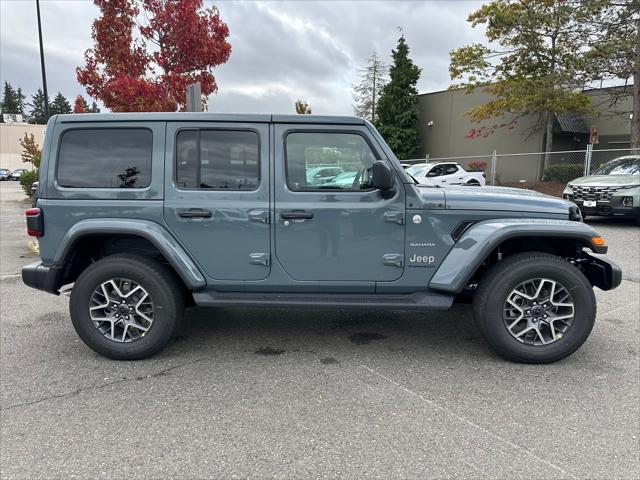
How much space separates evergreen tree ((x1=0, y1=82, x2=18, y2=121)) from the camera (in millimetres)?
106844

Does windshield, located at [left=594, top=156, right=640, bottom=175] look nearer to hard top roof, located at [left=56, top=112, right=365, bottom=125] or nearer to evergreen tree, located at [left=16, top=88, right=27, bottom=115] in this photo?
hard top roof, located at [left=56, top=112, right=365, bottom=125]

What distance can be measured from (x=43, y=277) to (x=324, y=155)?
2.48m

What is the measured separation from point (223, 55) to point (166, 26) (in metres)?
1.39

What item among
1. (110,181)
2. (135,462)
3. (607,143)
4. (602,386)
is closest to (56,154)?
(110,181)

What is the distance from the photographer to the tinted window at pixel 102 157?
12.0 feet

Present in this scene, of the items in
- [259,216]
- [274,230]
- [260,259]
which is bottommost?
[260,259]

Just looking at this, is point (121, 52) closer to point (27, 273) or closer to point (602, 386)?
point (27, 273)

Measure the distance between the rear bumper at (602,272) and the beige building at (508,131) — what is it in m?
19.1

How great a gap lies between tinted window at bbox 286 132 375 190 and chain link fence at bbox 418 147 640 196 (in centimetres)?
1552

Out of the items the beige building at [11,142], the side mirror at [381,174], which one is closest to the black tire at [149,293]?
the side mirror at [381,174]

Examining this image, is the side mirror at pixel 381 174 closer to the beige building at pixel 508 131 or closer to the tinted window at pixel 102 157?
the tinted window at pixel 102 157

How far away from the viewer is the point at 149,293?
364 centimetres

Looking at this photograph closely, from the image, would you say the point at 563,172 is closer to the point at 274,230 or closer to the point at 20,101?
the point at 274,230

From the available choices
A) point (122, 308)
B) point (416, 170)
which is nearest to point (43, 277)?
point (122, 308)
